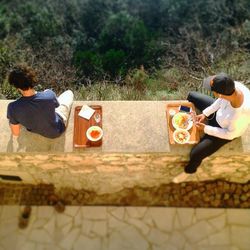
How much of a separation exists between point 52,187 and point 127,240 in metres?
1.25

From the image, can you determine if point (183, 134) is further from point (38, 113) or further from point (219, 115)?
point (38, 113)

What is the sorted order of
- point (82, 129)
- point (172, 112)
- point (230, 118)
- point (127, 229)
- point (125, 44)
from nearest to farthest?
1. point (230, 118)
2. point (82, 129)
3. point (172, 112)
4. point (127, 229)
5. point (125, 44)

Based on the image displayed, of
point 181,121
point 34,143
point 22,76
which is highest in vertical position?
point 22,76

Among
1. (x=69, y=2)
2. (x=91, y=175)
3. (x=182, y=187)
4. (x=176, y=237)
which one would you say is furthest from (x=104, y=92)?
(x=69, y=2)

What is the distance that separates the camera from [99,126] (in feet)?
16.4

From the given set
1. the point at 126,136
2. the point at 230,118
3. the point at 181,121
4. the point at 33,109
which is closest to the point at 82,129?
the point at 126,136

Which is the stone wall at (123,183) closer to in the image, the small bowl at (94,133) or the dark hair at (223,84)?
the small bowl at (94,133)

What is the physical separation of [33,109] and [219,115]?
200 centimetres

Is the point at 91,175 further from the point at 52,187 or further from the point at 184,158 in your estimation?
the point at 184,158

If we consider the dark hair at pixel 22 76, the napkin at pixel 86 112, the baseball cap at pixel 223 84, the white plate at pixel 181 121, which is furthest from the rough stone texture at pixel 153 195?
the dark hair at pixel 22 76

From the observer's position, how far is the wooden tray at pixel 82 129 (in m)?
4.88

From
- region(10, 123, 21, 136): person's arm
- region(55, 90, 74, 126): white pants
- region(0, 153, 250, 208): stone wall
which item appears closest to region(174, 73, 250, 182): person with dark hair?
region(0, 153, 250, 208): stone wall

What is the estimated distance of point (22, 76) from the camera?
4285 mm

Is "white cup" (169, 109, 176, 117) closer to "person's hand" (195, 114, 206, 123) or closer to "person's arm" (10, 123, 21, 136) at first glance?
"person's hand" (195, 114, 206, 123)
